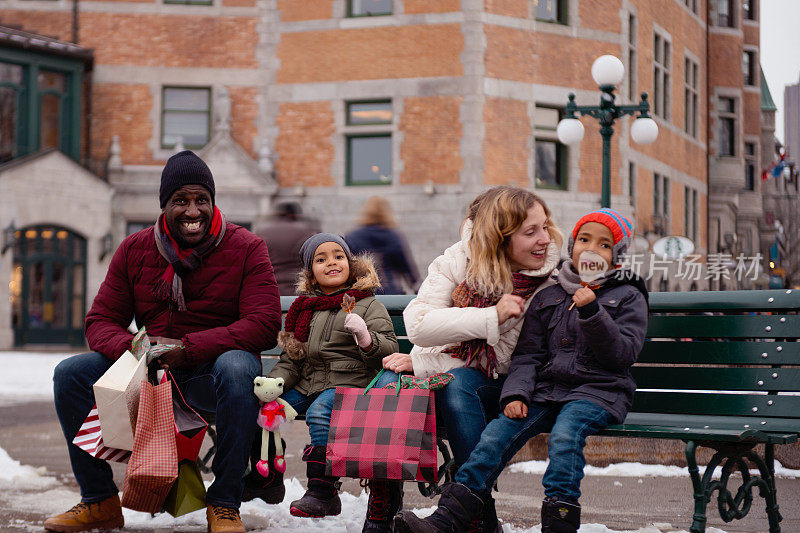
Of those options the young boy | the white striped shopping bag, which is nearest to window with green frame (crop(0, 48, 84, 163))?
the white striped shopping bag

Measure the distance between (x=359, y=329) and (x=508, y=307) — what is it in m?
0.75

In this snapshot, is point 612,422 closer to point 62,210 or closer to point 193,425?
point 193,425

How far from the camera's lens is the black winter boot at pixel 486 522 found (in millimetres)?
4117

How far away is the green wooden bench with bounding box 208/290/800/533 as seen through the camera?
4398 mm

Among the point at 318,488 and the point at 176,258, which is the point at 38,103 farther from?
the point at 318,488

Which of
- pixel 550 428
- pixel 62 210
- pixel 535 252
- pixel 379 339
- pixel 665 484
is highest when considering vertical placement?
pixel 62 210

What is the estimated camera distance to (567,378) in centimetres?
418

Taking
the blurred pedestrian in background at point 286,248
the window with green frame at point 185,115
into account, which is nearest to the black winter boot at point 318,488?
the blurred pedestrian in background at point 286,248

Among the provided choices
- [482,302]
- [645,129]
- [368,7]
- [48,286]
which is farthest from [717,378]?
[48,286]

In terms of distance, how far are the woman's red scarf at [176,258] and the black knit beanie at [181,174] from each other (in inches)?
6.1

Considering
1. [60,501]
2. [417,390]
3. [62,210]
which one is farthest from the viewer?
[62,210]

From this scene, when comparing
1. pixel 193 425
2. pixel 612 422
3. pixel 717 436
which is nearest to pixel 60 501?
pixel 193 425

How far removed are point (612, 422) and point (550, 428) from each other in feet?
0.95

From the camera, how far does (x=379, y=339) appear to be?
4664 millimetres
